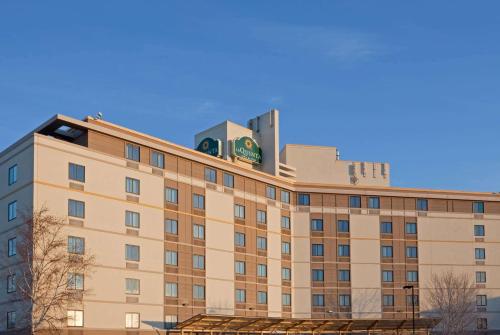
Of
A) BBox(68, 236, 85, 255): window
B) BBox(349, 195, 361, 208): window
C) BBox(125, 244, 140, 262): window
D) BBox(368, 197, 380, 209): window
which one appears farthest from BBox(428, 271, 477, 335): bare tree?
BBox(68, 236, 85, 255): window

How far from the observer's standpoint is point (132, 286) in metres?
65.6

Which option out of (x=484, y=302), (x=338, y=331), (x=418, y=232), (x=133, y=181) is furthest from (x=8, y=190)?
(x=484, y=302)

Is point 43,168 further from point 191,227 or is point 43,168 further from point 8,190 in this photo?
point 191,227

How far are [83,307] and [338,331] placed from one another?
31.4 meters

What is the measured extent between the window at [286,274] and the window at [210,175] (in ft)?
46.6

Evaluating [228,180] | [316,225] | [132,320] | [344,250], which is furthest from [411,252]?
[132,320]

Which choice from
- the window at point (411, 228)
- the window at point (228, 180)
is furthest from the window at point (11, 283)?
the window at point (411, 228)

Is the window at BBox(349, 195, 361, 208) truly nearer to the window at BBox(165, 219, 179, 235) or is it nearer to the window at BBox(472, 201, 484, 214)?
the window at BBox(472, 201, 484, 214)

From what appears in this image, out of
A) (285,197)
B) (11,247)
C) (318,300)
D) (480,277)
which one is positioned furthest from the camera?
(480,277)

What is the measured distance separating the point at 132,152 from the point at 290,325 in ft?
78.8

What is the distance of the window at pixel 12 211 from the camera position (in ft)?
200

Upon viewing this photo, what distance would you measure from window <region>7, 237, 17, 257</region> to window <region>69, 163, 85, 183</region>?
6658 millimetres

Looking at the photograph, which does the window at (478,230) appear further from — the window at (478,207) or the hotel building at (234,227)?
the window at (478,207)

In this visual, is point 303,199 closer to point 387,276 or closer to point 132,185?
point 387,276
